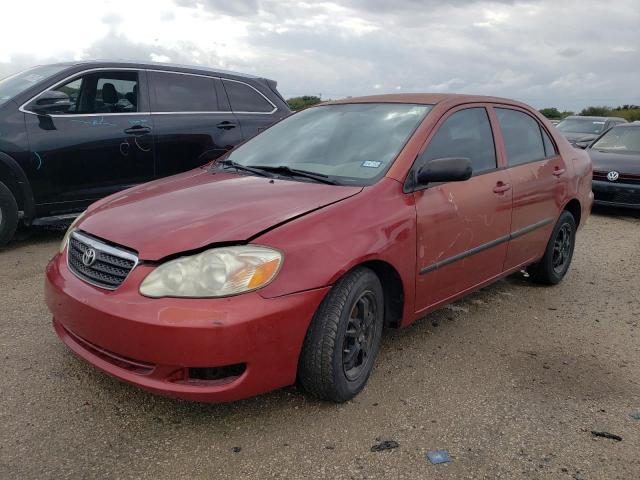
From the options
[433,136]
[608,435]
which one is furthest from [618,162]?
[608,435]

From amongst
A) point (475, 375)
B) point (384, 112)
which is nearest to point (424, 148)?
point (384, 112)

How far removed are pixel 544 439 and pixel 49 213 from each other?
4.68m

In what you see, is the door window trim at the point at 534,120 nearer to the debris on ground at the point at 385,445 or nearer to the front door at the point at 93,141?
the debris on ground at the point at 385,445

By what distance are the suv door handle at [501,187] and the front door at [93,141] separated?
3.65 meters

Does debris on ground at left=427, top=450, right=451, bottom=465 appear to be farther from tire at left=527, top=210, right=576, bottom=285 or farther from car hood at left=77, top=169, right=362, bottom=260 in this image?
tire at left=527, top=210, right=576, bottom=285

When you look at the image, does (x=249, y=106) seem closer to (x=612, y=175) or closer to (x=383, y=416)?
(x=383, y=416)

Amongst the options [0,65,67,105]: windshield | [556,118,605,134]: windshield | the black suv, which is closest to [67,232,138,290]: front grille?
the black suv

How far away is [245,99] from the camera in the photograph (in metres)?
6.81

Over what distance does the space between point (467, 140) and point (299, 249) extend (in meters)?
1.74

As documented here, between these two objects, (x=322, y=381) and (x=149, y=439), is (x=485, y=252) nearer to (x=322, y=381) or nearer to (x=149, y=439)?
(x=322, y=381)

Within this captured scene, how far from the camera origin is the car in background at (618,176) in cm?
851

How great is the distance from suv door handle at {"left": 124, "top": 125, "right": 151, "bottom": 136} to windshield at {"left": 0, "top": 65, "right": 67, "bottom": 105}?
82 cm

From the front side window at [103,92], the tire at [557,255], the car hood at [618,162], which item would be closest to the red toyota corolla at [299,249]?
the tire at [557,255]

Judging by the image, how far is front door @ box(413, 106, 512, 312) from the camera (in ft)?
10.6
